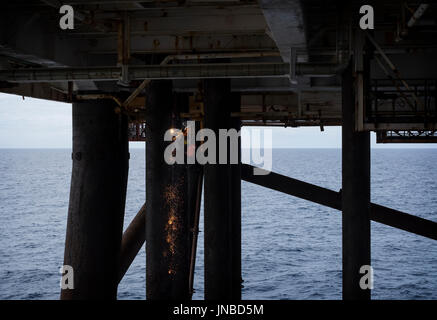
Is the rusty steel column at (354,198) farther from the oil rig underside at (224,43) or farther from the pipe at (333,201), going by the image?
the pipe at (333,201)

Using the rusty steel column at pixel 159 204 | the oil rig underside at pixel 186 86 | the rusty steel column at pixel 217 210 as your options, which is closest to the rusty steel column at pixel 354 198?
the oil rig underside at pixel 186 86

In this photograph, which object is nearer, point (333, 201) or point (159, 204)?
point (159, 204)

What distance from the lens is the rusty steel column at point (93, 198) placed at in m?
15.8

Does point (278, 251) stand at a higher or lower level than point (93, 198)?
lower

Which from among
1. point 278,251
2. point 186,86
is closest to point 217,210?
point 186,86

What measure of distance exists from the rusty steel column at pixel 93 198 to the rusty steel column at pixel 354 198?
633 centimetres

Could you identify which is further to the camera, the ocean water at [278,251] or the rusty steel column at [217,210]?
the ocean water at [278,251]

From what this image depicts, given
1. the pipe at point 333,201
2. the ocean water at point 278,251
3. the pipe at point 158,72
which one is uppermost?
the pipe at point 158,72

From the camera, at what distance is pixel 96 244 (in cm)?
1584

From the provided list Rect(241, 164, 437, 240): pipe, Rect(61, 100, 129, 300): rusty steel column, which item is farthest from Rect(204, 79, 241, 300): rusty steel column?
Rect(241, 164, 437, 240): pipe

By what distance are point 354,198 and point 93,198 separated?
6907 mm

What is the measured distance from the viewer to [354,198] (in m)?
12.7

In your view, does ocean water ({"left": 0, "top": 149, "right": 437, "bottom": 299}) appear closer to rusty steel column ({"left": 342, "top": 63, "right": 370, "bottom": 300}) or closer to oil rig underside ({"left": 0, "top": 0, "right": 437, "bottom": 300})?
oil rig underside ({"left": 0, "top": 0, "right": 437, "bottom": 300})

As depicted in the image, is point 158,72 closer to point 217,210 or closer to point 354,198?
point 217,210
